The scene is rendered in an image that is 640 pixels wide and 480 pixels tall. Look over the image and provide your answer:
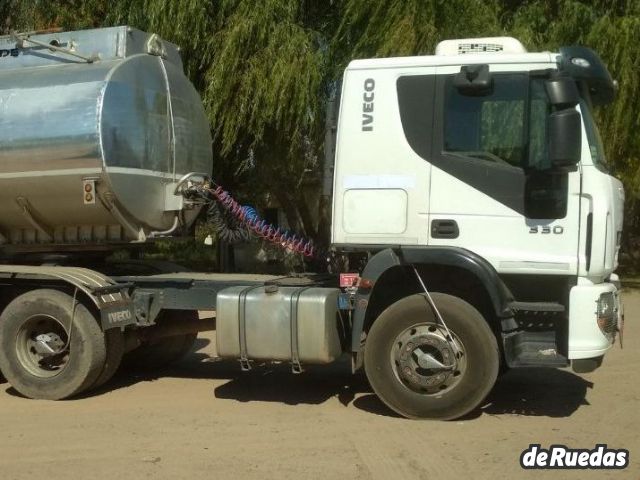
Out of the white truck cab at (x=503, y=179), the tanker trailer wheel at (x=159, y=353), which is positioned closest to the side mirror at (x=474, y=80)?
the white truck cab at (x=503, y=179)

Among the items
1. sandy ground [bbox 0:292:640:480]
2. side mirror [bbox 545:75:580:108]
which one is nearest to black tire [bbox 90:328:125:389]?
sandy ground [bbox 0:292:640:480]

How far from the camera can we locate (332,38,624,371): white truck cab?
6258 millimetres

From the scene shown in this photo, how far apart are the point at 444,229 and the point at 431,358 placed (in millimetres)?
1048

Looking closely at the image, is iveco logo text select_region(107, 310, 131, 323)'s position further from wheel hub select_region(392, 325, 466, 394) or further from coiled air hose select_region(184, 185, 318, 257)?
wheel hub select_region(392, 325, 466, 394)

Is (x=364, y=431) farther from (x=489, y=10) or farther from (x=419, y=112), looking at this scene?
(x=489, y=10)

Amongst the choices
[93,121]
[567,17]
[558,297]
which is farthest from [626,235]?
[93,121]

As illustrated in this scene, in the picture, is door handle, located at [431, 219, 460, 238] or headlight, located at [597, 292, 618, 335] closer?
headlight, located at [597, 292, 618, 335]

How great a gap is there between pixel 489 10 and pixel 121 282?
8.38 m

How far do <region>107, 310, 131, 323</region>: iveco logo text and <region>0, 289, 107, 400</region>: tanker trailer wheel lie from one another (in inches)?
8.8

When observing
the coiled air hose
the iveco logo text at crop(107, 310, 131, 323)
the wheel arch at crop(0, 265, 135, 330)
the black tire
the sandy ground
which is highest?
the coiled air hose

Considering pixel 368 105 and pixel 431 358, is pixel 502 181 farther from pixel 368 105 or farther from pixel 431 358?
pixel 431 358

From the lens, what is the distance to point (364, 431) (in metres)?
6.34

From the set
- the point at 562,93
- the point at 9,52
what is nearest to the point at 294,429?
the point at 562,93

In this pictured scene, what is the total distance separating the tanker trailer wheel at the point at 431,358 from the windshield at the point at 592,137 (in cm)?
156
